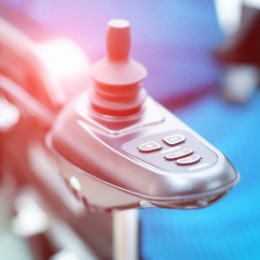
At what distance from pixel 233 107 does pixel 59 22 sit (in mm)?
375

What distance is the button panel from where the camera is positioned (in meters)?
0.44

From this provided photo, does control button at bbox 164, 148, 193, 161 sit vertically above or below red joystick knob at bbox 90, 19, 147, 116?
below

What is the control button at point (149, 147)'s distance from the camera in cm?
46

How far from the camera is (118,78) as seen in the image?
515 mm

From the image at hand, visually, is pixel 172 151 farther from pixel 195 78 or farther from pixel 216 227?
pixel 195 78

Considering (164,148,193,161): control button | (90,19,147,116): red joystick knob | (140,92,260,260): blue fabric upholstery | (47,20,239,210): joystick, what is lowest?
(140,92,260,260): blue fabric upholstery

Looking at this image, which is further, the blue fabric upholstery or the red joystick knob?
the blue fabric upholstery

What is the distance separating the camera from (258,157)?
883mm

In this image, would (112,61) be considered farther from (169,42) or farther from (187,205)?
(169,42)

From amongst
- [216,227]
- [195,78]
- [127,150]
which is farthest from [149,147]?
[195,78]

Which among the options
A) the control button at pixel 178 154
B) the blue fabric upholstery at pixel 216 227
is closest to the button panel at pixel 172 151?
the control button at pixel 178 154

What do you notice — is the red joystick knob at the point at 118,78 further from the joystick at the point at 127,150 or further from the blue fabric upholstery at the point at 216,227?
the blue fabric upholstery at the point at 216,227

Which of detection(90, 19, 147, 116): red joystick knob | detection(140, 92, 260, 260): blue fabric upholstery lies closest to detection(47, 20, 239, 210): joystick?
detection(90, 19, 147, 116): red joystick knob

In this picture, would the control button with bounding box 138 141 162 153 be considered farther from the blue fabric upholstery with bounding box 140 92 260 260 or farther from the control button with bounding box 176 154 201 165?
the blue fabric upholstery with bounding box 140 92 260 260
